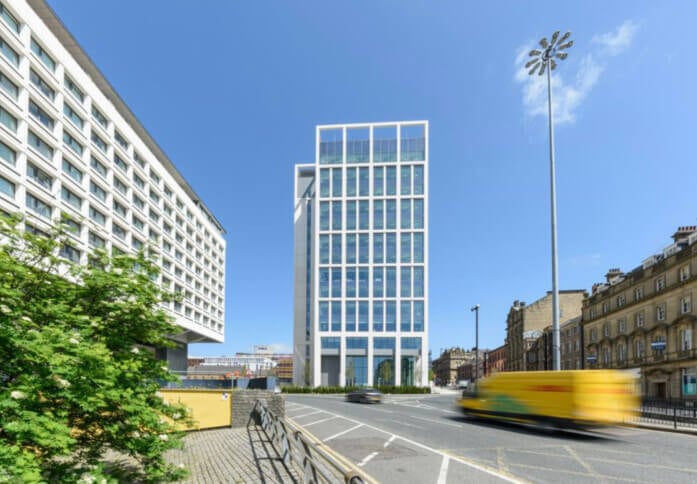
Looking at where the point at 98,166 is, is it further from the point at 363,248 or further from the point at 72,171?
the point at 363,248

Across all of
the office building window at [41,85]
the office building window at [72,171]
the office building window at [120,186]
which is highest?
the office building window at [41,85]

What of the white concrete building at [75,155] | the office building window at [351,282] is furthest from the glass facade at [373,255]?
the white concrete building at [75,155]

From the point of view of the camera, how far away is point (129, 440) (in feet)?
20.9

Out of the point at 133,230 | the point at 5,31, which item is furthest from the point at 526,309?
the point at 5,31

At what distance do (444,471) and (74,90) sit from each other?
4116 centimetres

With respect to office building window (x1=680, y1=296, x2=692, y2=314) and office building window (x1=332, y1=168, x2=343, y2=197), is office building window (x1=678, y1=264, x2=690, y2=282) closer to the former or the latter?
office building window (x1=680, y1=296, x2=692, y2=314)

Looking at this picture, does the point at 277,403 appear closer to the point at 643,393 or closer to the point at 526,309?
the point at 643,393

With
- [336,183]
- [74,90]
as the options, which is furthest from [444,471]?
[336,183]

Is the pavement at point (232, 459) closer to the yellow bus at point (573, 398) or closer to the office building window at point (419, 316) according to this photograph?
the yellow bus at point (573, 398)

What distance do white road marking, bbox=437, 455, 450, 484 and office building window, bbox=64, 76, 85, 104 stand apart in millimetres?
39585

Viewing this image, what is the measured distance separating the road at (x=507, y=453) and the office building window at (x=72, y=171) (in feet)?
101

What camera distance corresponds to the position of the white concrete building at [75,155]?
1166 inches

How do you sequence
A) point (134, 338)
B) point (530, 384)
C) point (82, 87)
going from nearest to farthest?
point (134, 338), point (530, 384), point (82, 87)

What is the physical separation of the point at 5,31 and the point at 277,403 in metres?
30.8
